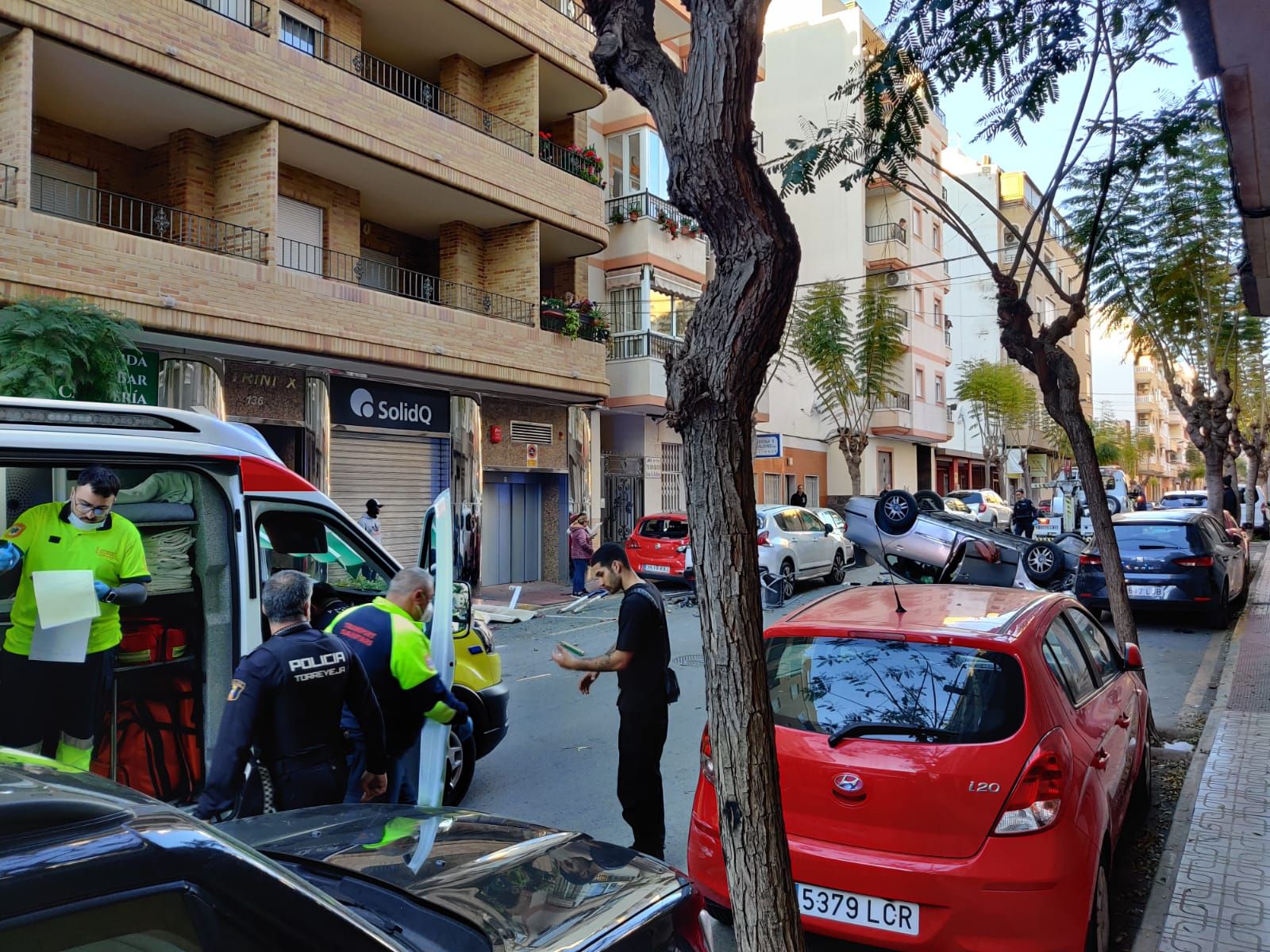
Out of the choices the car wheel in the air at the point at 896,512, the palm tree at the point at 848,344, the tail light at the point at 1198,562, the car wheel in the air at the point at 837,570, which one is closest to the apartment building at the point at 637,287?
the car wheel in the air at the point at 837,570

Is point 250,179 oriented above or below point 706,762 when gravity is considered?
above

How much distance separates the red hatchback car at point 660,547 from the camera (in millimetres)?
16750

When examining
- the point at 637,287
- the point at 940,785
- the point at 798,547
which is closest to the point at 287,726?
the point at 940,785

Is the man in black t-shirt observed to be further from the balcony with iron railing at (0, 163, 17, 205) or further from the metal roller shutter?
the metal roller shutter

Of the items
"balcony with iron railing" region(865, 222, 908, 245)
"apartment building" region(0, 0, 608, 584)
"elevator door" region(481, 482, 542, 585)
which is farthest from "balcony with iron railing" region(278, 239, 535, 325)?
"balcony with iron railing" region(865, 222, 908, 245)

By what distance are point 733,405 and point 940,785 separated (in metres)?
1.83

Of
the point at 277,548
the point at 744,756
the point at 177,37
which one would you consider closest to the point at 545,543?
the point at 177,37

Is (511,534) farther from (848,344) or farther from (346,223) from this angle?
(848,344)

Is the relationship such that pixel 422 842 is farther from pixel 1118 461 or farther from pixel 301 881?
pixel 1118 461

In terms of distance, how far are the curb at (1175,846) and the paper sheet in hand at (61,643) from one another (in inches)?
195

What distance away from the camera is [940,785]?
3.40 meters

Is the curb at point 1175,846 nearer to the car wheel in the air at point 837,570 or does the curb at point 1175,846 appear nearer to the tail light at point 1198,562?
the tail light at point 1198,562

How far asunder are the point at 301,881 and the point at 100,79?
42.4ft

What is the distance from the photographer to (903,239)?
3438cm
